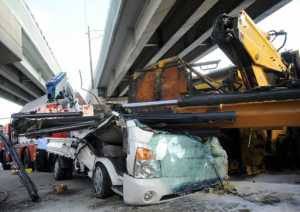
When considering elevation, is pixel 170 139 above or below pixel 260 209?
above

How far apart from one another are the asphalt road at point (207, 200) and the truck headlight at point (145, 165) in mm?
561

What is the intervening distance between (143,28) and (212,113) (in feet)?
23.3

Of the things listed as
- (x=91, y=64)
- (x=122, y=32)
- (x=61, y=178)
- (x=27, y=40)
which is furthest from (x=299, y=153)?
(x=91, y=64)

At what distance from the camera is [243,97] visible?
4.80 meters

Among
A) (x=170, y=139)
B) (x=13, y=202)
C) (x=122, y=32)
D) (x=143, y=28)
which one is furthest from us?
(x=122, y=32)

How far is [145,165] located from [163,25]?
8.66 m

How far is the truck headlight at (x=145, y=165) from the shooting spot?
16.9 ft

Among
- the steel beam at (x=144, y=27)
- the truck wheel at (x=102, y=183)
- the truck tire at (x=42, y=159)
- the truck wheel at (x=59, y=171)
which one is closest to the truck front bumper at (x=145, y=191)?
the truck wheel at (x=102, y=183)

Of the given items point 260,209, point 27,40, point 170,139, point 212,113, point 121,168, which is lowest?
point 260,209

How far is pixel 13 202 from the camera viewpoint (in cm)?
679

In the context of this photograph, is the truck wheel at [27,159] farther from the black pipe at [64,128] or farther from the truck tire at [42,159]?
the black pipe at [64,128]

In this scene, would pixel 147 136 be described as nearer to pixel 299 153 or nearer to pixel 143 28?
pixel 299 153

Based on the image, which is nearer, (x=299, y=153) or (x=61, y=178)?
(x=299, y=153)

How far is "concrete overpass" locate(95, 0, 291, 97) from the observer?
34.9 ft
